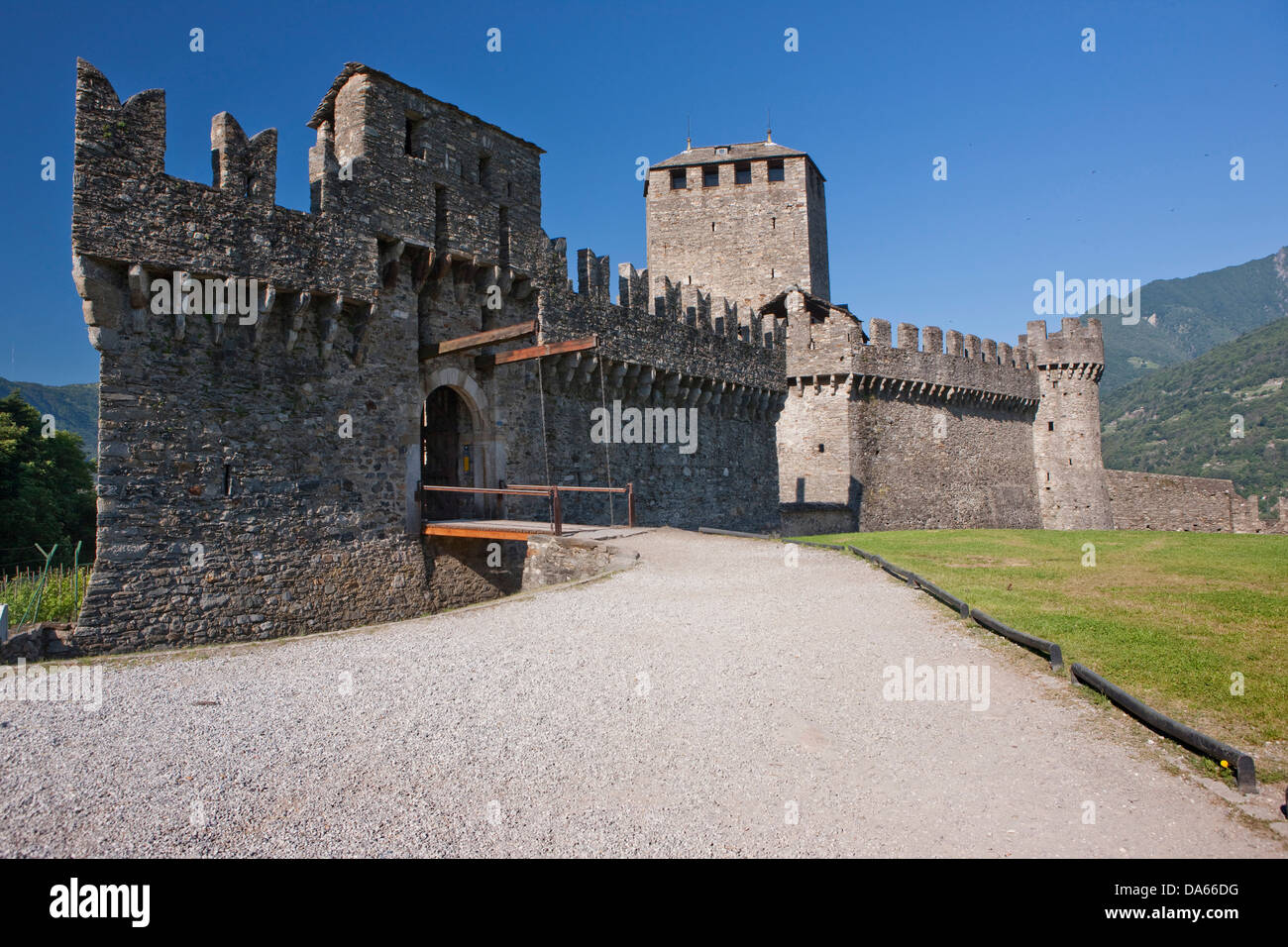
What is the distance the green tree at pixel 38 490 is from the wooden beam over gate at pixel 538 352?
17.9 m

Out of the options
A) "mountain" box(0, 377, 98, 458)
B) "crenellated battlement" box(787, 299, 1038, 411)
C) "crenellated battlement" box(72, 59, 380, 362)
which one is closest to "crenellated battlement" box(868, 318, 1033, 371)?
"crenellated battlement" box(787, 299, 1038, 411)

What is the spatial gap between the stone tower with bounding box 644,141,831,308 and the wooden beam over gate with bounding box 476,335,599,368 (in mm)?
18161

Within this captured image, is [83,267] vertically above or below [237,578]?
above

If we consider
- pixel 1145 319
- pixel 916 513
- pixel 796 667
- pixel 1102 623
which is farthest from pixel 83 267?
pixel 1145 319

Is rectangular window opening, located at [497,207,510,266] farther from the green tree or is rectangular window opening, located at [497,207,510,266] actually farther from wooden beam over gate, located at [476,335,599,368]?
the green tree

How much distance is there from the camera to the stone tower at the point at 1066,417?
1352 inches

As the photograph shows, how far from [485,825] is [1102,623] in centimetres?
725

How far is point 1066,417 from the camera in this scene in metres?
34.8

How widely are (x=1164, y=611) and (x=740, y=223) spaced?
26011 millimetres

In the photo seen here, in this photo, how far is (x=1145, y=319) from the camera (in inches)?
6531

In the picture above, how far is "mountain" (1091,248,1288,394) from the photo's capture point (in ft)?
475

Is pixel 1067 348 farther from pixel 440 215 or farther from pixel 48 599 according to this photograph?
pixel 48 599

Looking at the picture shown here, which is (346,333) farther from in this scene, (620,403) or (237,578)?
(620,403)
